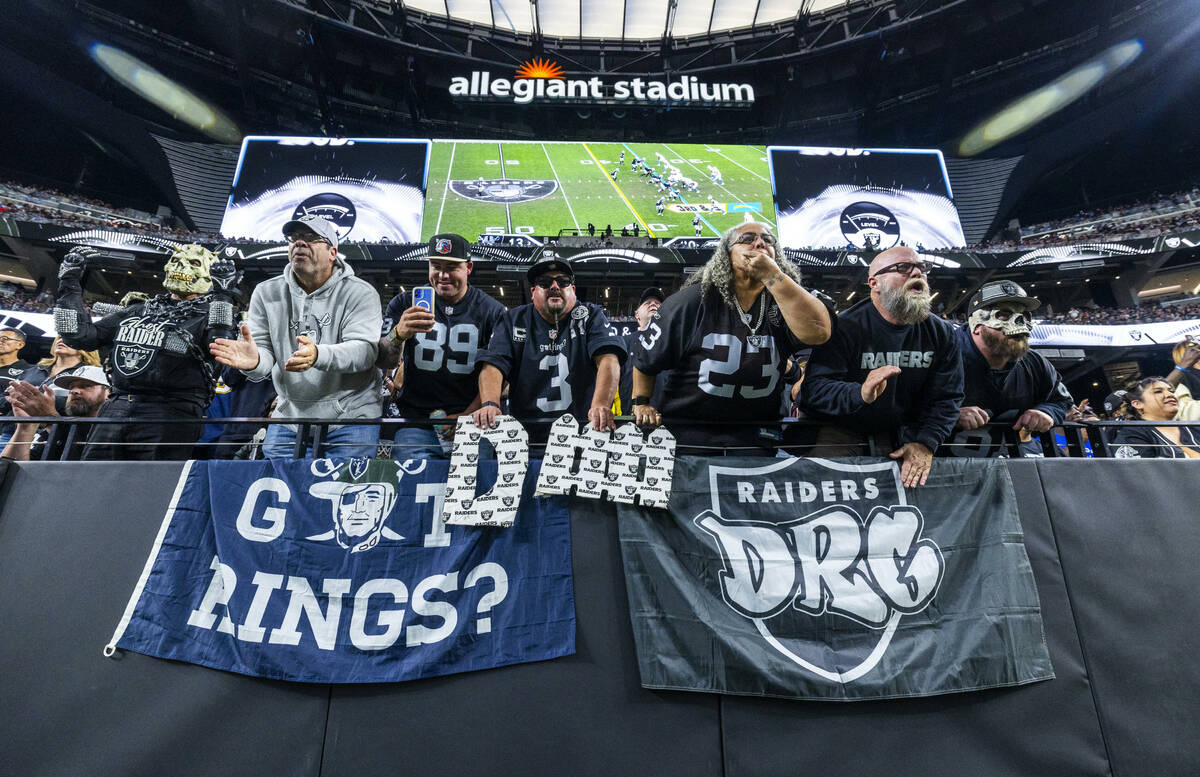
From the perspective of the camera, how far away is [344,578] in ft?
7.39

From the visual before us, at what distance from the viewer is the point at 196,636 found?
214cm

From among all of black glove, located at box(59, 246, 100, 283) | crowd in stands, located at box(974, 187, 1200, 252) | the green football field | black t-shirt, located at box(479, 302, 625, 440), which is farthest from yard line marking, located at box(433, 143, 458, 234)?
crowd in stands, located at box(974, 187, 1200, 252)

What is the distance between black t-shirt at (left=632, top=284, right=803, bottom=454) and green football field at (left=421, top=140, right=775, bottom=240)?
15.1m

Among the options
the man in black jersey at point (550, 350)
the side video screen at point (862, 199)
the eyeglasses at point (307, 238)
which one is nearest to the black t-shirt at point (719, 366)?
the man in black jersey at point (550, 350)

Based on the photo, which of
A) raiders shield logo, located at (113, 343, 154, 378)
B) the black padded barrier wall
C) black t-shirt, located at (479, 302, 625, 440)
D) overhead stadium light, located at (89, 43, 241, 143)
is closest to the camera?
the black padded barrier wall

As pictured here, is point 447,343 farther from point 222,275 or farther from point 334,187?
point 334,187

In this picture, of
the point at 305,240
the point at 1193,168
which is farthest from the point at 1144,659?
the point at 1193,168

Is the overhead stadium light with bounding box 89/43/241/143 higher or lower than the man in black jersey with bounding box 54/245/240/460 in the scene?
higher

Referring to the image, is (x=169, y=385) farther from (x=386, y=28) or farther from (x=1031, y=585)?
(x=386, y=28)

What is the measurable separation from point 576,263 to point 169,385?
1351 cm

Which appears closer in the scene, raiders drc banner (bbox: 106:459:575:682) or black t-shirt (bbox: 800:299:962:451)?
raiders drc banner (bbox: 106:459:575:682)

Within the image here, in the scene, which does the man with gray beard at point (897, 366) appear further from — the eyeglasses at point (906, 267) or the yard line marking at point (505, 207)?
the yard line marking at point (505, 207)

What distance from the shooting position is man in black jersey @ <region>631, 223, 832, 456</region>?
254 cm

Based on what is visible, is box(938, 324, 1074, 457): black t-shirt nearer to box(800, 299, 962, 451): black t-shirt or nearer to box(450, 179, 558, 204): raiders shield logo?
box(800, 299, 962, 451): black t-shirt
